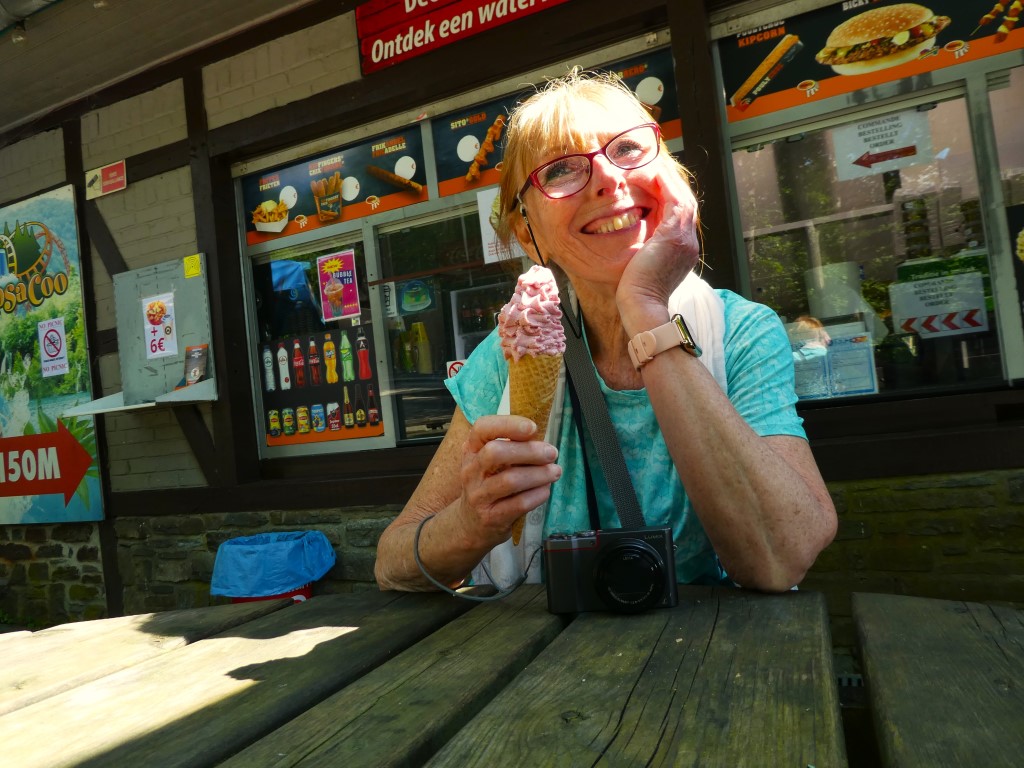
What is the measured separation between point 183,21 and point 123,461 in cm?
343

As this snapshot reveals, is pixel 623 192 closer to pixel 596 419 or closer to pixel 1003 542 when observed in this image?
pixel 596 419

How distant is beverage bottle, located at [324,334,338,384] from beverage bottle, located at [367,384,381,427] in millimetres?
333

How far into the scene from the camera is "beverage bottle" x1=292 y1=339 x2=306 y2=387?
5602 mm

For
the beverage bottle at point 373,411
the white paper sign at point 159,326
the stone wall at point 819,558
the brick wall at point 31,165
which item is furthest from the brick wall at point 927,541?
the brick wall at point 31,165

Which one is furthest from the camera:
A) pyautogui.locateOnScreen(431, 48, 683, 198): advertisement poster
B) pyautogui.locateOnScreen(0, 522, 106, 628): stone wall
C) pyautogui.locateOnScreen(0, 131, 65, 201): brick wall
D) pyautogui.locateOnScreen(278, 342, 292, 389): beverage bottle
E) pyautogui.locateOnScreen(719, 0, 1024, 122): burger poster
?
pyautogui.locateOnScreen(0, 131, 65, 201): brick wall

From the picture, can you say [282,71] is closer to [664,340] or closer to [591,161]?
[591,161]

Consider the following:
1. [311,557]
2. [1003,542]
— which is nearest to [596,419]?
[1003,542]

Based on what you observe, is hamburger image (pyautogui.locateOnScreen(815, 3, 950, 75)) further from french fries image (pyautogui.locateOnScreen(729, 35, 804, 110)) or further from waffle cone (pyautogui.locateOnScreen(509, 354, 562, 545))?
waffle cone (pyautogui.locateOnScreen(509, 354, 562, 545))

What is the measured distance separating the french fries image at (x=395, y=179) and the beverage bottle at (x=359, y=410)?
147 centimetres

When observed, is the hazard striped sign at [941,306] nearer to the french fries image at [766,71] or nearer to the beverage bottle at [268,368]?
the french fries image at [766,71]

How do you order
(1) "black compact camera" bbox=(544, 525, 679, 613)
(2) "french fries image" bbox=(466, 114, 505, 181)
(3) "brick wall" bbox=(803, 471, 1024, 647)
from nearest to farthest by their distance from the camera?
(1) "black compact camera" bbox=(544, 525, 679, 613), (3) "brick wall" bbox=(803, 471, 1024, 647), (2) "french fries image" bbox=(466, 114, 505, 181)

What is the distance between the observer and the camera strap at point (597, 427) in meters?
1.53

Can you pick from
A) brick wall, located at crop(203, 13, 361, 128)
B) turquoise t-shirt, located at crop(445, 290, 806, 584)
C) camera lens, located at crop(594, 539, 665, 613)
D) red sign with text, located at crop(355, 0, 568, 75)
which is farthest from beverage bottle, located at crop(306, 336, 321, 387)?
camera lens, located at crop(594, 539, 665, 613)

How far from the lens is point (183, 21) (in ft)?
17.1
